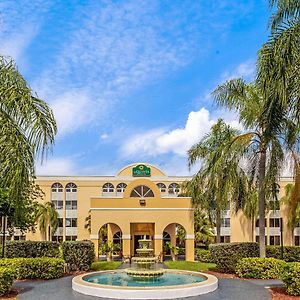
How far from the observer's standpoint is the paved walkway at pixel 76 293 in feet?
47.3

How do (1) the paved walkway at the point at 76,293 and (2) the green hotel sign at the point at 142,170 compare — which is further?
(2) the green hotel sign at the point at 142,170

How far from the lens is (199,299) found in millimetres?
14195

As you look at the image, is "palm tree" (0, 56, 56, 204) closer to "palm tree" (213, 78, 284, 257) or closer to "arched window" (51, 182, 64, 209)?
"palm tree" (213, 78, 284, 257)

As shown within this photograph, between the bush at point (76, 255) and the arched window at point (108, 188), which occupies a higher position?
the arched window at point (108, 188)

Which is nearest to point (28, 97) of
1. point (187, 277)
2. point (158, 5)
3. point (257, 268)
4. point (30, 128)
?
point (30, 128)

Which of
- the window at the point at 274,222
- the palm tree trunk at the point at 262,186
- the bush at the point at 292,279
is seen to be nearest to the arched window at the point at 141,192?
the palm tree trunk at the point at 262,186

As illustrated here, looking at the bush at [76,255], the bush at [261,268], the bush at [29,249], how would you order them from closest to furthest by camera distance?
the bush at [261,268], the bush at [29,249], the bush at [76,255]

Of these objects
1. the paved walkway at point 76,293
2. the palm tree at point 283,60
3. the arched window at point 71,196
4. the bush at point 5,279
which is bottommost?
the paved walkway at point 76,293

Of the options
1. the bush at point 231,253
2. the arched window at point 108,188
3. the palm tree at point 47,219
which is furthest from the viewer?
the arched window at point 108,188

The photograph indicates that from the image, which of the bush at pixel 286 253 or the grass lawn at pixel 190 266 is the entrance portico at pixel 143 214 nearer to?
the grass lawn at pixel 190 266

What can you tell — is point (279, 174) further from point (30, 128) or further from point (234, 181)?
point (30, 128)

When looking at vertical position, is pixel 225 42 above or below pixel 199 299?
above

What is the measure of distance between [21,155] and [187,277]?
31.2 feet

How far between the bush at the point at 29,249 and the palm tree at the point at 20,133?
1000 centimetres
